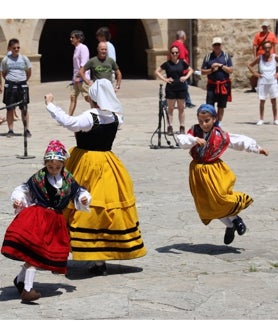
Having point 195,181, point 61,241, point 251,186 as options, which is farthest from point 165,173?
point 61,241

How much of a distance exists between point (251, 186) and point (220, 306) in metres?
4.91

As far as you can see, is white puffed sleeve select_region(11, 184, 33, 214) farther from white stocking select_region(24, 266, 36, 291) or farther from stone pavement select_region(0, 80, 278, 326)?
stone pavement select_region(0, 80, 278, 326)

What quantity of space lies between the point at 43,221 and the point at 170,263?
152 centimetres

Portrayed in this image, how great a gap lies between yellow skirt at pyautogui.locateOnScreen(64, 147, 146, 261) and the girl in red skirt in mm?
323

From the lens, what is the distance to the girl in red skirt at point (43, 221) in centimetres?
779

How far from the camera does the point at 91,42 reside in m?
28.4

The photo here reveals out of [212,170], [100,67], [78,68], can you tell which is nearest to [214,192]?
[212,170]

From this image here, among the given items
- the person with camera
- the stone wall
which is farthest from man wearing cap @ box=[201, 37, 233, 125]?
the stone wall

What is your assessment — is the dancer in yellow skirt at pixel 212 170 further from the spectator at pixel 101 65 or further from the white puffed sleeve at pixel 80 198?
the spectator at pixel 101 65

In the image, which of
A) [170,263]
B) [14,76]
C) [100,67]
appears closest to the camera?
[170,263]

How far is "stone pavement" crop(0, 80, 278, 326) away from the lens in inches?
295

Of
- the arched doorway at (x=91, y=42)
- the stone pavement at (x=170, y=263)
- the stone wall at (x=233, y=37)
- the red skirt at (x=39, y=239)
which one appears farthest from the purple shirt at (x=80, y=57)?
the red skirt at (x=39, y=239)

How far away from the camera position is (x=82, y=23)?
28.4 meters

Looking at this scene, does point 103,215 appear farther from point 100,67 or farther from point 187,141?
point 100,67
